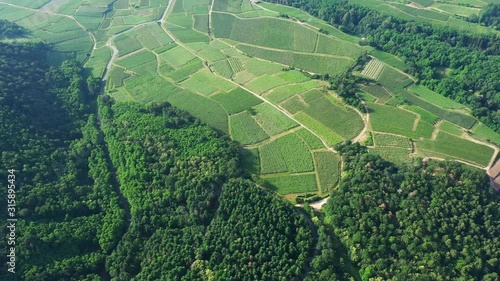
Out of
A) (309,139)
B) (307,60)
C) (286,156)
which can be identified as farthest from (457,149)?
(307,60)

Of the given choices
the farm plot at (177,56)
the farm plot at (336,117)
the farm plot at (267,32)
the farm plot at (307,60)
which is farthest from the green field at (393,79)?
the farm plot at (177,56)

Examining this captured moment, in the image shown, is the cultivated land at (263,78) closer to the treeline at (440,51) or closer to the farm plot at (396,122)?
the farm plot at (396,122)

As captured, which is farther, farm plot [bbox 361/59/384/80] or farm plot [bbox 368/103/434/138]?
farm plot [bbox 361/59/384/80]

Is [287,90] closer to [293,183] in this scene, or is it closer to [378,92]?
[378,92]

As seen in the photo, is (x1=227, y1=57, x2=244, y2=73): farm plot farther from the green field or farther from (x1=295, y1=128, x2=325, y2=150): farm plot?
the green field

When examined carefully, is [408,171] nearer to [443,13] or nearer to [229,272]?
[229,272]

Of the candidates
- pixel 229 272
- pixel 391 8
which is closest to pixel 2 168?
pixel 229 272

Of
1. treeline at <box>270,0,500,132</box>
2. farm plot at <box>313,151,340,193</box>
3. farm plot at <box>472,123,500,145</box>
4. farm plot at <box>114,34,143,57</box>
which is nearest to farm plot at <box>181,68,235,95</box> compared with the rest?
farm plot at <box>114,34,143,57</box>
